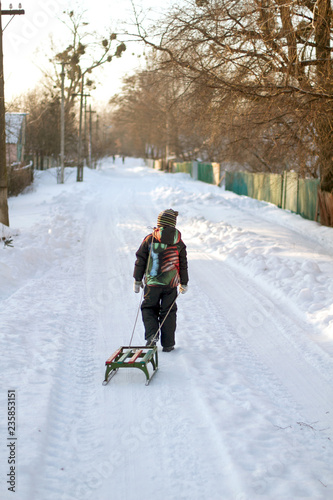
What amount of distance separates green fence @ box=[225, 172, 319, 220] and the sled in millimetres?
15146

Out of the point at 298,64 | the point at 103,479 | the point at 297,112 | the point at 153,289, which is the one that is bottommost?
the point at 103,479

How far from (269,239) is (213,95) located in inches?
163

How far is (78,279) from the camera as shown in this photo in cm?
1074

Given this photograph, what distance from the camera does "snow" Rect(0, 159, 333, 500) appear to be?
13.0ft

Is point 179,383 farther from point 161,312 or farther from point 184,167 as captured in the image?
point 184,167

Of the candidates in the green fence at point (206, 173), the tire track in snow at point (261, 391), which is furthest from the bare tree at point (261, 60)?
the green fence at point (206, 173)

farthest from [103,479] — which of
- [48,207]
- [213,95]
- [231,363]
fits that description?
[48,207]

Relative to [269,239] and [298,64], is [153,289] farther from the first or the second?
[269,239]

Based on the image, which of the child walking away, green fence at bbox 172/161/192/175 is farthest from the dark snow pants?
green fence at bbox 172/161/192/175

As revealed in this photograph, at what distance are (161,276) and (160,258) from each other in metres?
0.23

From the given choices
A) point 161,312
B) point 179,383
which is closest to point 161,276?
point 161,312

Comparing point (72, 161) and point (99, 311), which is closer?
point (99, 311)

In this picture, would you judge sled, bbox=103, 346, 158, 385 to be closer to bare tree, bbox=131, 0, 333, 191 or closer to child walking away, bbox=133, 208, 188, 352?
child walking away, bbox=133, 208, 188, 352

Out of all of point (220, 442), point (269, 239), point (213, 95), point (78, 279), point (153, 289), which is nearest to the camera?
point (220, 442)
